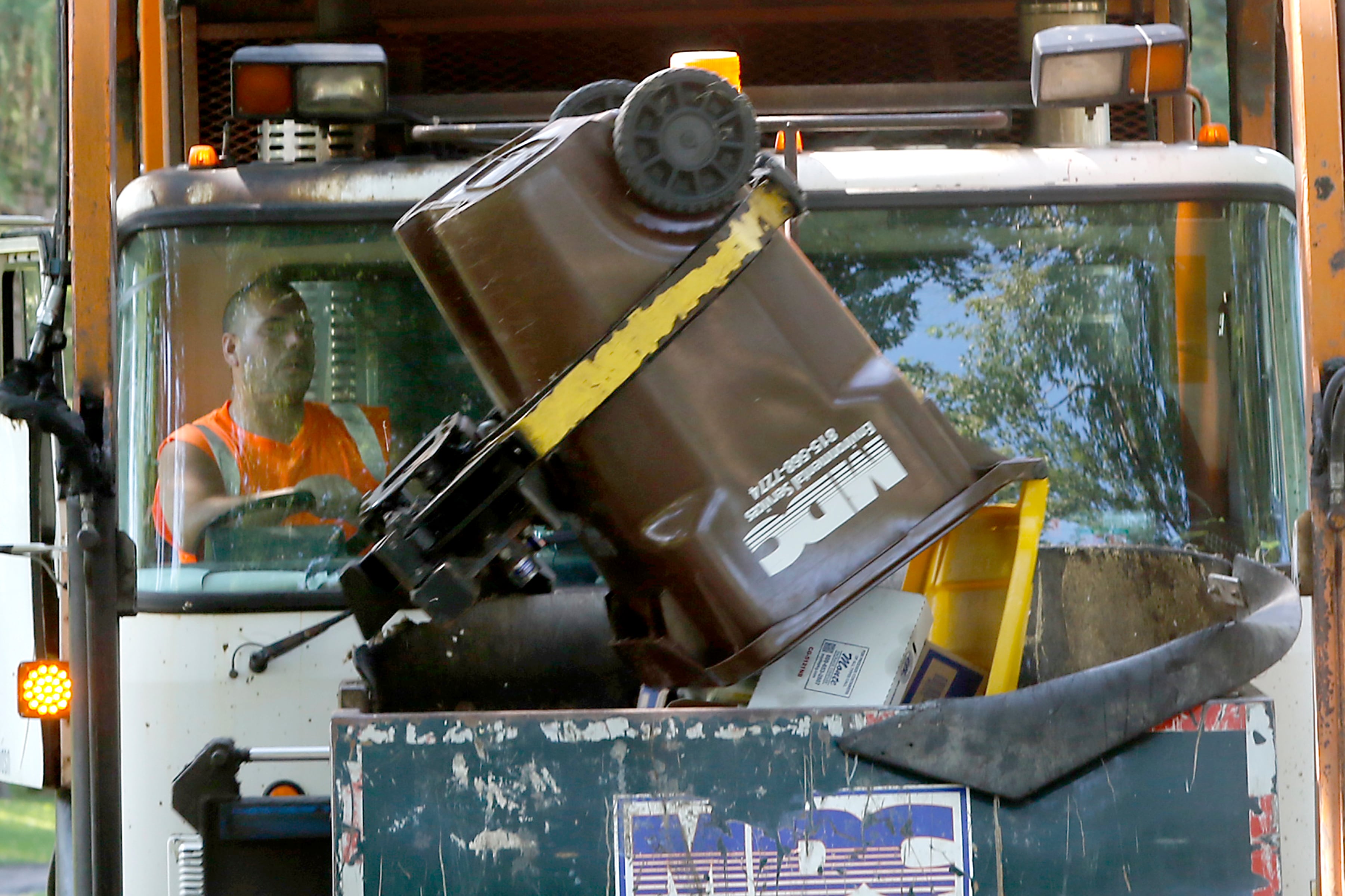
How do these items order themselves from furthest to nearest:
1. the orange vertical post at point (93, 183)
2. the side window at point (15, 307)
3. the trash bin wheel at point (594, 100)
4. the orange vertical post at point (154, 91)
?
the side window at point (15, 307)
the orange vertical post at point (154, 91)
the trash bin wheel at point (594, 100)
the orange vertical post at point (93, 183)

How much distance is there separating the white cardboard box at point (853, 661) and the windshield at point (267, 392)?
989 millimetres

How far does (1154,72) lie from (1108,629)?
110 cm

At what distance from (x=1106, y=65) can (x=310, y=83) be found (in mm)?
1562

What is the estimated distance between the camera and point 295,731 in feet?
9.20

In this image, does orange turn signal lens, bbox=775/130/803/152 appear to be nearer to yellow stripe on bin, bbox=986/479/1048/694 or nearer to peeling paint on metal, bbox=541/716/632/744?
yellow stripe on bin, bbox=986/479/1048/694

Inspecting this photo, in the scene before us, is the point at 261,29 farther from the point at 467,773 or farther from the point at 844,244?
the point at 467,773

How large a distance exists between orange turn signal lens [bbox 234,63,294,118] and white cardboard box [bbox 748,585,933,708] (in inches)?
60.6

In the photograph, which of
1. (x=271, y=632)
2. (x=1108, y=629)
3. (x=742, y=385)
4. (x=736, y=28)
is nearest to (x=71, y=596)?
(x=271, y=632)

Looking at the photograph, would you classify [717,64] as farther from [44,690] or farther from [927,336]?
[44,690]

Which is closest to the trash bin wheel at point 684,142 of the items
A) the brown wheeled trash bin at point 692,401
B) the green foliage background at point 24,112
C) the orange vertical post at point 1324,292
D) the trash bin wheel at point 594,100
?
the brown wheeled trash bin at point 692,401

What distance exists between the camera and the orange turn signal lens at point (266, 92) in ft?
9.62

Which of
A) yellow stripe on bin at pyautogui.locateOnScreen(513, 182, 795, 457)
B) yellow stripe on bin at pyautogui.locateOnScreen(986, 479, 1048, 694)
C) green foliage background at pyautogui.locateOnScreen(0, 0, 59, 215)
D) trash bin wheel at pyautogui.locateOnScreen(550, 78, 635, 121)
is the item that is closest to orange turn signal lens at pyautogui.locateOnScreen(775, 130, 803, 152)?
trash bin wheel at pyautogui.locateOnScreen(550, 78, 635, 121)

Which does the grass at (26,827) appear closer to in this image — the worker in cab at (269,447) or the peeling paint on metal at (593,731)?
the worker in cab at (269,447)

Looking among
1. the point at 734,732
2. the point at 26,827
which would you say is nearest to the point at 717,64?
the point at 734,732
